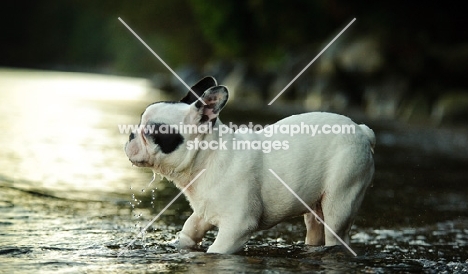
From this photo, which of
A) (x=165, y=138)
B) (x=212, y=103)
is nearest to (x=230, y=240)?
(x=165, y=138)

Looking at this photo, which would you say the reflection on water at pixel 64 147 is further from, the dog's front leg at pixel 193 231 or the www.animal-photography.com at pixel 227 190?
the dog's front leg at pixel 193 231

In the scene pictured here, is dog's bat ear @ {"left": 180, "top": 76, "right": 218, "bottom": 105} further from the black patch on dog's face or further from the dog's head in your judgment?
the black patch on dog's face

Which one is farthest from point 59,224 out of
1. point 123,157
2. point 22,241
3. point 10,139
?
point 10,139

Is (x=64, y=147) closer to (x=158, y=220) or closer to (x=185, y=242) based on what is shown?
(x=158, y=220)

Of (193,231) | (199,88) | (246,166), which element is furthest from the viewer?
(193,231)

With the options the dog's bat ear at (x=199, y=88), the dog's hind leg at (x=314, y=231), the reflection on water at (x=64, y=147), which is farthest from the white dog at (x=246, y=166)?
the reflection on water at (x=64, y=147)

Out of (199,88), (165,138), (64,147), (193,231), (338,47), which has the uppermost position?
(338,47)

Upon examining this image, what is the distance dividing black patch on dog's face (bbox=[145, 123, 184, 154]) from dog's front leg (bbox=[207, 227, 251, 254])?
79cm

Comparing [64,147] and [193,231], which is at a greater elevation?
[64,147]

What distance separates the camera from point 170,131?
6828 mm

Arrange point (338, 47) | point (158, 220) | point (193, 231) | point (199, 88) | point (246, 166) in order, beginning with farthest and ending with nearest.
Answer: point (338, 47), point (158, 220), point (193, 231), point (199, 88), point (246, 166)

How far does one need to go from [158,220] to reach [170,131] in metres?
2.78

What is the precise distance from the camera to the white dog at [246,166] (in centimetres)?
686

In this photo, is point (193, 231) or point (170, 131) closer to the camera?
point (170, 131)
